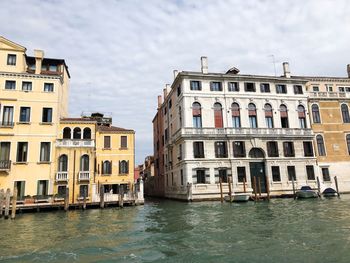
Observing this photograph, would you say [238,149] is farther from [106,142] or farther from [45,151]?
[45,151]

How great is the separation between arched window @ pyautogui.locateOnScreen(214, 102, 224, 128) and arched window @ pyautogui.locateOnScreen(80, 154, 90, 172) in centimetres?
1260

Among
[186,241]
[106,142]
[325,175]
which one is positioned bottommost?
[186,241]

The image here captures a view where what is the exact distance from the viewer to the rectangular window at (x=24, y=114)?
78.2 feet

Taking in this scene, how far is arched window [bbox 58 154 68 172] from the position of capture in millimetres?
24078

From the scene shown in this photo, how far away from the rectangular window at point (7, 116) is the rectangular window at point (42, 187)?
5.15 metres

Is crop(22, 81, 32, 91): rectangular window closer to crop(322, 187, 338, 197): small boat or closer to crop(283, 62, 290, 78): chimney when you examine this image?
crop(283, 62, 290, 78): chimney

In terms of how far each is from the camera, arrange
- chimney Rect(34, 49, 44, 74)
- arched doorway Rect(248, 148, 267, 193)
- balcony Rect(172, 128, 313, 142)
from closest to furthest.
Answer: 1. chimney Rect(34, 49, 44, 74)
2. balcony Rect(172, 128, 313, 142)
3. arched doorway Rect(248, 148, 267, 193)

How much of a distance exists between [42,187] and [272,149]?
838 inches

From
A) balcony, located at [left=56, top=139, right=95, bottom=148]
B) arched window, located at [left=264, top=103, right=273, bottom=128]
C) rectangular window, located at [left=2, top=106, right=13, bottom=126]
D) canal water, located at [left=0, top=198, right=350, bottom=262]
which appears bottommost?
canal water, located at [left=0, top=198, right=350, bottom=262]

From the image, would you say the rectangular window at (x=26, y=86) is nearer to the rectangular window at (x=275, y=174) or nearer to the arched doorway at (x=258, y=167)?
the arched doorway at (x=258, y=167)

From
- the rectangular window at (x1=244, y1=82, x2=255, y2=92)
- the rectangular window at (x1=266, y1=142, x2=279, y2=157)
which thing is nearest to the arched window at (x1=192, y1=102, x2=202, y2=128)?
the rectangular window at (x1=244, y1=82, x2=255, y2=92)

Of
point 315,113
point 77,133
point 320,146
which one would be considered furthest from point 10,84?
point 320,146

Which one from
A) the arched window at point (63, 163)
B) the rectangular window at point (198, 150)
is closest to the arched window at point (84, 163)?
the arched window at point (63, 163)

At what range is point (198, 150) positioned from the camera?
28.5m
